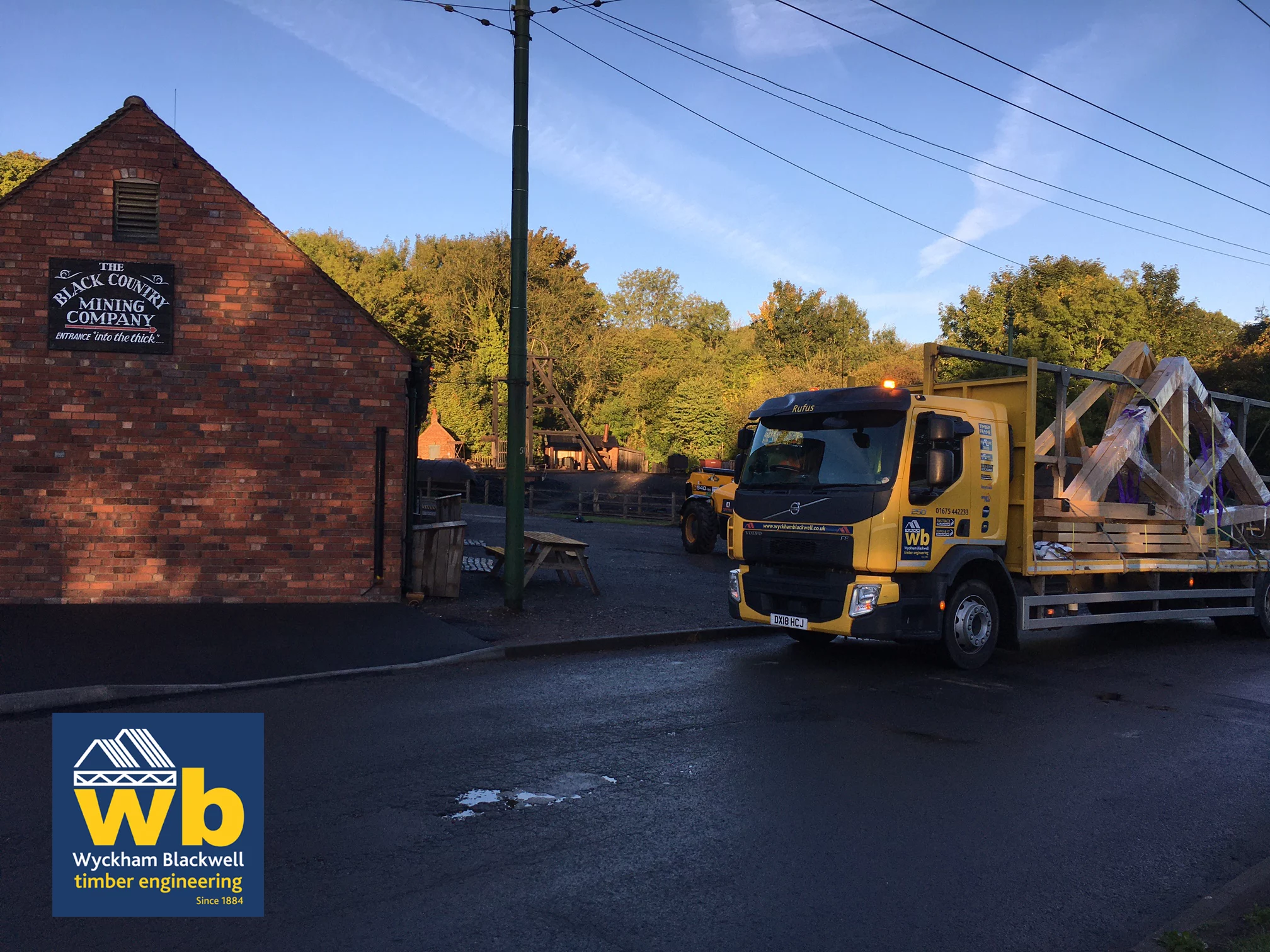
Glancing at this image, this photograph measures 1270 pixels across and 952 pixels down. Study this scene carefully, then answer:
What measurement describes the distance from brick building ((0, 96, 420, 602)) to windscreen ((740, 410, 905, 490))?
4519 millimetres

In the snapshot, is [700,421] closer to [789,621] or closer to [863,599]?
[789,621]

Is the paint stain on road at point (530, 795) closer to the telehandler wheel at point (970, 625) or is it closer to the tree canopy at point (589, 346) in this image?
the telehandler wheel at point (970, 625)

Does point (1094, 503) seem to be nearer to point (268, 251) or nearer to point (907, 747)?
point (907, 747)

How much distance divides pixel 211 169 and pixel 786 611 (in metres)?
8.40

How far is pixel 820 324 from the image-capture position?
7181 centimetres

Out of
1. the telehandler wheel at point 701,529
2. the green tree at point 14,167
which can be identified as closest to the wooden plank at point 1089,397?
the telehandler wheel at point 701,529

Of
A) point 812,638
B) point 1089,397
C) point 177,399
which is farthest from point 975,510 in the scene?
point 177,399

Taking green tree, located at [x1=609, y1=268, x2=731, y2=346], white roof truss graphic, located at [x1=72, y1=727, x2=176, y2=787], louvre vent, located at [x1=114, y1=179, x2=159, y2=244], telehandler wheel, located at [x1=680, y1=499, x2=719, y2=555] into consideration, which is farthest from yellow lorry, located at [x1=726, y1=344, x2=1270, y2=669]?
green tree, located at [x1=609, y1=268, x2=731, y2=346]

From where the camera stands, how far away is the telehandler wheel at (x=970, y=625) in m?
9.41

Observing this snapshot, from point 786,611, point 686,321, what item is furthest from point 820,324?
point 786,611

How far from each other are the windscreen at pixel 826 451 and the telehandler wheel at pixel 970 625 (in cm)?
152

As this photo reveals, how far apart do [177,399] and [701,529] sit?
13.0 m

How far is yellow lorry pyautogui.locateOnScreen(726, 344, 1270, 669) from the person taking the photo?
9.05 meters

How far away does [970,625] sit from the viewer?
959 cm
